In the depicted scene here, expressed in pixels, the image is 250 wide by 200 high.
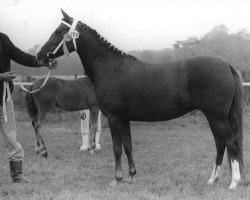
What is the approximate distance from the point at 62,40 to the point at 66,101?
159 inches

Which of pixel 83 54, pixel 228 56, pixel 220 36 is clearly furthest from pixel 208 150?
pixel 220 36

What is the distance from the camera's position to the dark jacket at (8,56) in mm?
5297

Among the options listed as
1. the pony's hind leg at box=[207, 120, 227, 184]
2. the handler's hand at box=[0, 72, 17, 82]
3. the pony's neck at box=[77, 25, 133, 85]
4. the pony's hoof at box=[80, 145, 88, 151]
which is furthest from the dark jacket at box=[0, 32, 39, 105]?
the pony's hoof at box=[80, 145, 88, 151]

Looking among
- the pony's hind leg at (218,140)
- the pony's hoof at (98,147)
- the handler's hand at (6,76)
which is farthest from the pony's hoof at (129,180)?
the pony's hoof at (98,147)

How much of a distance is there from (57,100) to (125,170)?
3570 mm

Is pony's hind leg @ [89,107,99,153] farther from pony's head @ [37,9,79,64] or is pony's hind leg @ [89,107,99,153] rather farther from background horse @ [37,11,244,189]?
pony's head @ [37,9,79,64]

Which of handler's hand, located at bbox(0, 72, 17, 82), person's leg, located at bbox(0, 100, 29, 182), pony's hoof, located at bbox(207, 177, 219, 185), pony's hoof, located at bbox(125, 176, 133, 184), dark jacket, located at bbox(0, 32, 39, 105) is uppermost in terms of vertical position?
dark jacket, located at bbox(0, 32, 39, 105)

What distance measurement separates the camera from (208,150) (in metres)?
Answer: 8.28

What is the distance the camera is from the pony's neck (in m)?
5.50

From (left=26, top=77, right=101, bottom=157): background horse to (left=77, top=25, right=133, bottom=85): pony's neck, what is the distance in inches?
131

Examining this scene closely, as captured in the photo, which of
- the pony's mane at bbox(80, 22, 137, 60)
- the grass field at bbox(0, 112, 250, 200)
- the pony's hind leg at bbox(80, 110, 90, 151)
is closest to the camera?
the grass field at bbox(0, 112, 250, 200)

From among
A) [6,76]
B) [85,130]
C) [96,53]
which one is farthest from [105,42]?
[85,130]

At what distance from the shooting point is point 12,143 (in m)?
5.33

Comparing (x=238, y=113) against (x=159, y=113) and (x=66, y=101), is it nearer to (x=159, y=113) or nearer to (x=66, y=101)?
(x=159, y=113)
